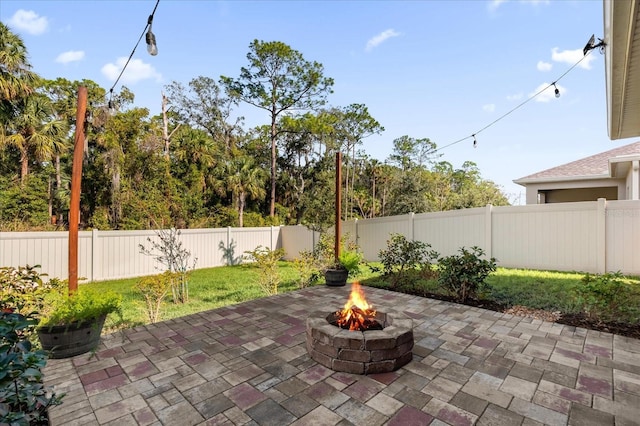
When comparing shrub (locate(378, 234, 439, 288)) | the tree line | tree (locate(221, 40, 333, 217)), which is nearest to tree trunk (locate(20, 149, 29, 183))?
the tree line

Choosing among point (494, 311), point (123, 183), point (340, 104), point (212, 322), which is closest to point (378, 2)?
point (494, 311)

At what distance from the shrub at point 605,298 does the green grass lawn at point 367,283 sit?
20cm

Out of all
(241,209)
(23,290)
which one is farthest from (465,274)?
(241,209)

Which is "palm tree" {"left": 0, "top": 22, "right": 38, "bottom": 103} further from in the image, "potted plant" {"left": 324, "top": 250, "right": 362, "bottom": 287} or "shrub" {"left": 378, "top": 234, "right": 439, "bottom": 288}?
"shrub" {"left": 378, "top": 234, "right": 439, "bottom": 288}

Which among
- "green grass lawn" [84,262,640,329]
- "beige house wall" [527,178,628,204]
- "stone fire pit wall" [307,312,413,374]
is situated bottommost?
"green grass lawn" [84,262,640,329]

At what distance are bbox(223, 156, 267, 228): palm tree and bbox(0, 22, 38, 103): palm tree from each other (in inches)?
327

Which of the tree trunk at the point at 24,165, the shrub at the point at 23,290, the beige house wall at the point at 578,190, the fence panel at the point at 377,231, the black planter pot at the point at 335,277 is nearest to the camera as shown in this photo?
the shrub at the point at 23,290

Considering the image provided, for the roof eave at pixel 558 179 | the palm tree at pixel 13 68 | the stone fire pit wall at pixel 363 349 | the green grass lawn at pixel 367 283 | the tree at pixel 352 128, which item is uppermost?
the tree at pixel 352 128

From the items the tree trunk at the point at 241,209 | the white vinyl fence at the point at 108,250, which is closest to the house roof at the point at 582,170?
the white vinyl fence at the point at 108,250

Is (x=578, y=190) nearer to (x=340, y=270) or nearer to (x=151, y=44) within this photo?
(x=340, y=270)

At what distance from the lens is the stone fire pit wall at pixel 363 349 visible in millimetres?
2443

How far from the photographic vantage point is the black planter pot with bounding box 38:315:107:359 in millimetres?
2732

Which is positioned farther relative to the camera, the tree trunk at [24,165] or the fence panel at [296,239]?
the tree trunk at [24,165]

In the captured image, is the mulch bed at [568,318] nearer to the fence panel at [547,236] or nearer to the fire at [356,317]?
the fire at [356,317]
